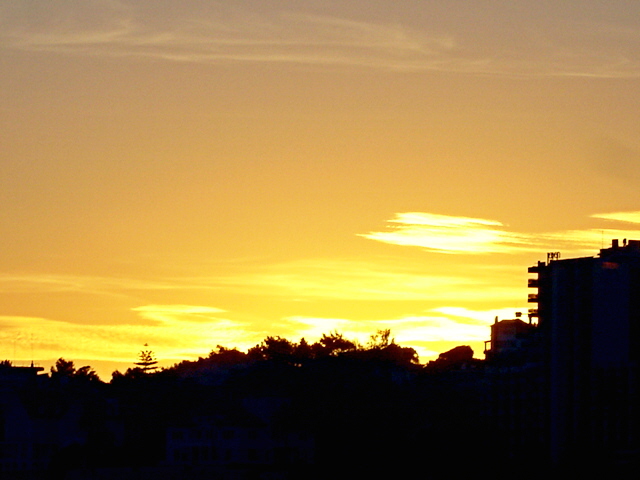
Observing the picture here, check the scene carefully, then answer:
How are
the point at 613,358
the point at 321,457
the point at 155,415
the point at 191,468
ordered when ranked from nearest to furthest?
1. the point at 191,468
2. the point at 321,457
3. the point at 155,415
4. the point at 613,358

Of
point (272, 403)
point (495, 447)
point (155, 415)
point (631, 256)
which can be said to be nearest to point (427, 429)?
point (495, 447)

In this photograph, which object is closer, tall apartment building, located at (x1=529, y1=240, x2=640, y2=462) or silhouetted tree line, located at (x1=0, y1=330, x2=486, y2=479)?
silhouetted tree line, located at (x1=0, y1=330, x2=486, y2=479)

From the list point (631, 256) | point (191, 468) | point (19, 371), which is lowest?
point (191, 468)

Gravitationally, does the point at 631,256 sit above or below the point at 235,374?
above

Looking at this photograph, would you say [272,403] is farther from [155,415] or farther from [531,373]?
[531,373]

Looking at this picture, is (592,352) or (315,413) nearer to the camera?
(315,413)

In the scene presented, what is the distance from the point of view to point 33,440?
422ft

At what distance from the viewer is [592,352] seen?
14850cm

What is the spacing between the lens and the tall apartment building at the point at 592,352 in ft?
469

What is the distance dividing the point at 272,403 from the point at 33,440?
23.0m

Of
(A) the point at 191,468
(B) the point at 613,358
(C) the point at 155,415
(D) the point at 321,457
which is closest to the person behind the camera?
(A) the point at 191,468

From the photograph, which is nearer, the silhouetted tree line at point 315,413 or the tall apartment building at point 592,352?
the silhouetted tree line at point 315,413

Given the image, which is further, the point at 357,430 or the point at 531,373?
the point at 531,373

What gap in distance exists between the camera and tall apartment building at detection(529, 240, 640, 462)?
14300 centimetres
